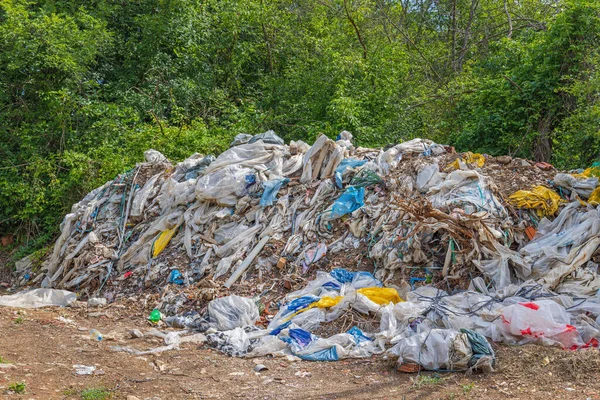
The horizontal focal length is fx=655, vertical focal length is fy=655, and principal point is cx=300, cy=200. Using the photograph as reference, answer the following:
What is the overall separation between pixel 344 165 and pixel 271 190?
0.97 meters

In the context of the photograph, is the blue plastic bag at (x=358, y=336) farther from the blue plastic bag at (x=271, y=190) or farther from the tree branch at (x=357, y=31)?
the tree branch at (x=357, y=31)

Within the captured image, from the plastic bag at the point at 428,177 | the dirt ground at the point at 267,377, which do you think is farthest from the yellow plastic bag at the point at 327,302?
the plastic bag at the point at 428,177

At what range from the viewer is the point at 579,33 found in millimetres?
10203

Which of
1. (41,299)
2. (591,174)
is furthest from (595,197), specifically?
(41,299)

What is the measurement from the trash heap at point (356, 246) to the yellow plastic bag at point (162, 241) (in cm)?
2

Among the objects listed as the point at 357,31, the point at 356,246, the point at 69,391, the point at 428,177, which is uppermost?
the point at 357,31

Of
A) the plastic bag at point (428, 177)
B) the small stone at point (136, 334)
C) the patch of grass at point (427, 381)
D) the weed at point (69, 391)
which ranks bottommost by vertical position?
the small stone at point (136, 334)

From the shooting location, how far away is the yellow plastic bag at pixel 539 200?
6945 millimetres

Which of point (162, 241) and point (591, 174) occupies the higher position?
point (591, 174)

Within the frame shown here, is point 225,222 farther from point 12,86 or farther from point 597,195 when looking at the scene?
point 12,86

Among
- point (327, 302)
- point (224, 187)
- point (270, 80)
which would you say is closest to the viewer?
point (327, 302)

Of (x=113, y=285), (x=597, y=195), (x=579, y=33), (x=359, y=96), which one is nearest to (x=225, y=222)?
(x=113, y=285)

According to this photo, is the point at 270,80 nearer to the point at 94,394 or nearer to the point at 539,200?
the point at 539,200

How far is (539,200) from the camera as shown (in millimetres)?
6996
